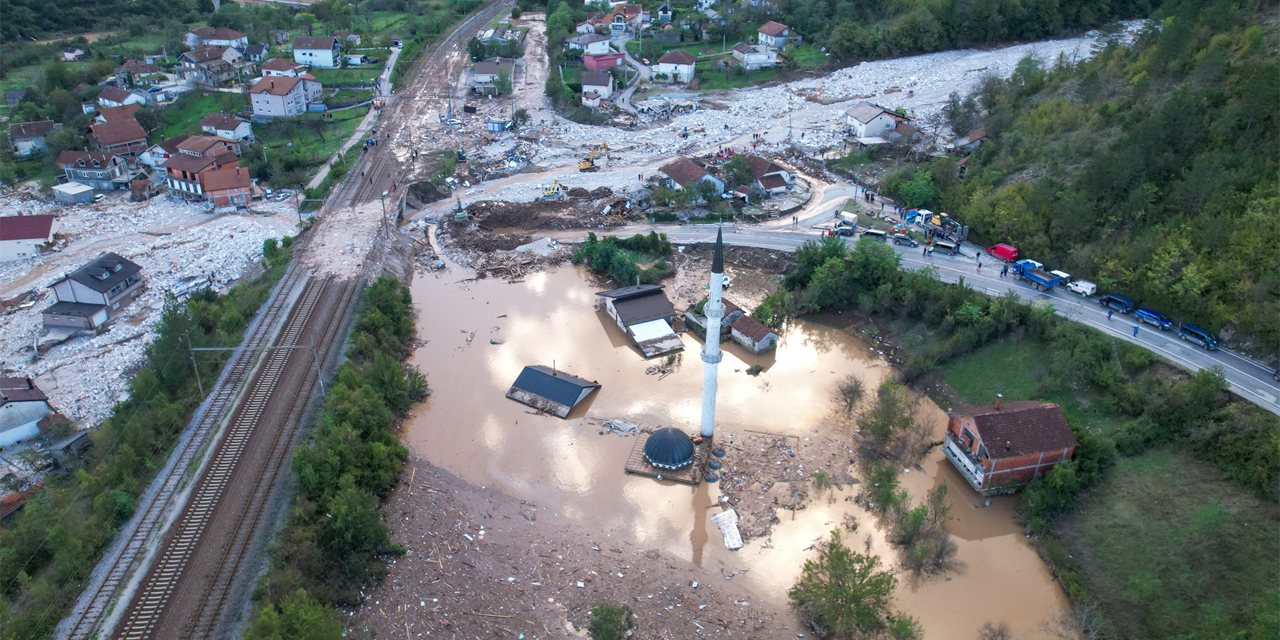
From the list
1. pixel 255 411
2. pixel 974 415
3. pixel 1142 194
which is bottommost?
pixel 255 411

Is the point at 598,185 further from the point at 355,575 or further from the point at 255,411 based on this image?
the point at 355,575

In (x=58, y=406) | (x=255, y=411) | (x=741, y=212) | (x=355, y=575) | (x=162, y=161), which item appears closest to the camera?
(x=355, y=575)

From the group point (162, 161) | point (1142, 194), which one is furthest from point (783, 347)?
point (162, 161)

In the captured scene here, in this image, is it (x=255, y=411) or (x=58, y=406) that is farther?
(x=58, y=406)

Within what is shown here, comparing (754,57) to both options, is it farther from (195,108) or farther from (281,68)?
(195,108)

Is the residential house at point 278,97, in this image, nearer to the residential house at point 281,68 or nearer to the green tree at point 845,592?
the residential house at point 281,68

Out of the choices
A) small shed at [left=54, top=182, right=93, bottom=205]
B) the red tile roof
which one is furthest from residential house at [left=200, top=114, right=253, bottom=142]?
the red tile roof

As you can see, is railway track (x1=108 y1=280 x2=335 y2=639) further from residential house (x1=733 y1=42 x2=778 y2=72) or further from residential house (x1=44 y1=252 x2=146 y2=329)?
residential house (x1=733 y1=42 x2=778 y2=72)
